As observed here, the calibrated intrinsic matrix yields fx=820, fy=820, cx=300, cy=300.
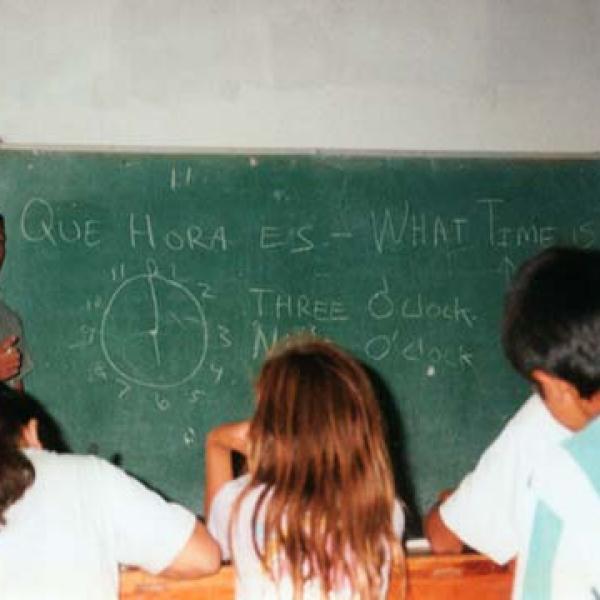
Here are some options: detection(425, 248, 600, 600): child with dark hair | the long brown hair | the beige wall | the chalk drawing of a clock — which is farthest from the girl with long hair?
the beige wall

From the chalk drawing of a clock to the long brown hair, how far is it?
4.96 ft

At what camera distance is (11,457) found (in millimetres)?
1524

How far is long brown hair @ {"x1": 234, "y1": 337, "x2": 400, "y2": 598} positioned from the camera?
5.15 feet

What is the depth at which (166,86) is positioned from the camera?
10.6 ft

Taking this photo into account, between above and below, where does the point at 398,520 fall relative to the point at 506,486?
below

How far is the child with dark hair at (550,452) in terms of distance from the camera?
1.17 metres

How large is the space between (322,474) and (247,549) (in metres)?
0.21

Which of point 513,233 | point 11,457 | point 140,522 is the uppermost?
point 513,233

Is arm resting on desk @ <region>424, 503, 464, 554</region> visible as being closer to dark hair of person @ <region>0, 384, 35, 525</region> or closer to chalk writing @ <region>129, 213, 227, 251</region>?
dark hair of person @ <region>0, 384, 35, 525</region>

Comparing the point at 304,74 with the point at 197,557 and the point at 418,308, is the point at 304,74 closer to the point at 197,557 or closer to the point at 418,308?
the point at 418,308

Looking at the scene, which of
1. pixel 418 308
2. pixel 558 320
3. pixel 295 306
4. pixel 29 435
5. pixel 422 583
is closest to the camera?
pixel 558 320

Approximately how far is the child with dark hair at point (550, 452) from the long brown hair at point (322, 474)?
0.66 ft

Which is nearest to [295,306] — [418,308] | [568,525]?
[418,308]

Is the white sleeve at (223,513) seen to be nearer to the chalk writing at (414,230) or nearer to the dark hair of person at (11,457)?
the dark hair of person at (11,457)
